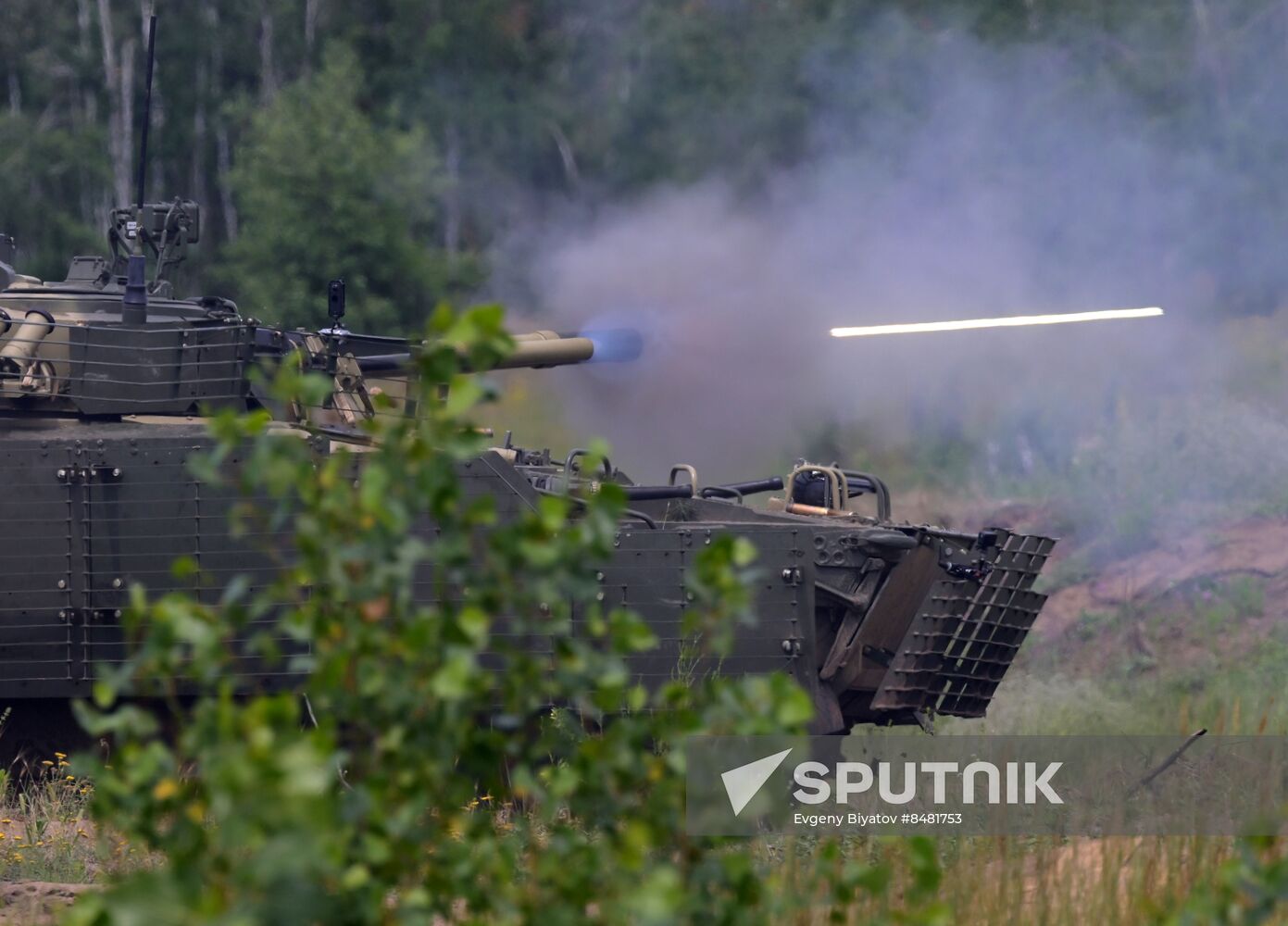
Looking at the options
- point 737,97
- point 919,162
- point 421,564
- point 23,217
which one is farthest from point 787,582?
point 23,217

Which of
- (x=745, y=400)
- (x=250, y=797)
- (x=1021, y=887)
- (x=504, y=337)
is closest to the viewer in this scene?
(x=250, y=797)

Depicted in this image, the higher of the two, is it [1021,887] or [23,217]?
[23,217]

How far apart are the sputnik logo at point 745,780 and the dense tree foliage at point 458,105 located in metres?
12.7

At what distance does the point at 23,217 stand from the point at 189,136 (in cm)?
284

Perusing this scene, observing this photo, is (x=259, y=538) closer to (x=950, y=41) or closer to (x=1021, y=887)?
(x=1021, y=887)

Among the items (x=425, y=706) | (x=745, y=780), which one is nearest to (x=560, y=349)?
(x=745, y=780)

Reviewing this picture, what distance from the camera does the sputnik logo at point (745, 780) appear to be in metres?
5.96

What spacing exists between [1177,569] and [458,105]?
14.6 meters

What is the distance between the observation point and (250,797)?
273 centimetres

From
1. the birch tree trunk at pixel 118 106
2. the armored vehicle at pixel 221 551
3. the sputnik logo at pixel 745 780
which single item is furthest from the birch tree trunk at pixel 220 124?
the sputnik logo at pixel 745 780

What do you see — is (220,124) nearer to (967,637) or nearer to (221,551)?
(221,551)

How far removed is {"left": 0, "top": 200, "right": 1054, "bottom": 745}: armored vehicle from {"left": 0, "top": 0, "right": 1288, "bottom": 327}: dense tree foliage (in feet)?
31.2

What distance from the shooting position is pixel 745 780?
20.1 ft

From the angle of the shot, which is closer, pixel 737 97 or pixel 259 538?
pixel 259 538
